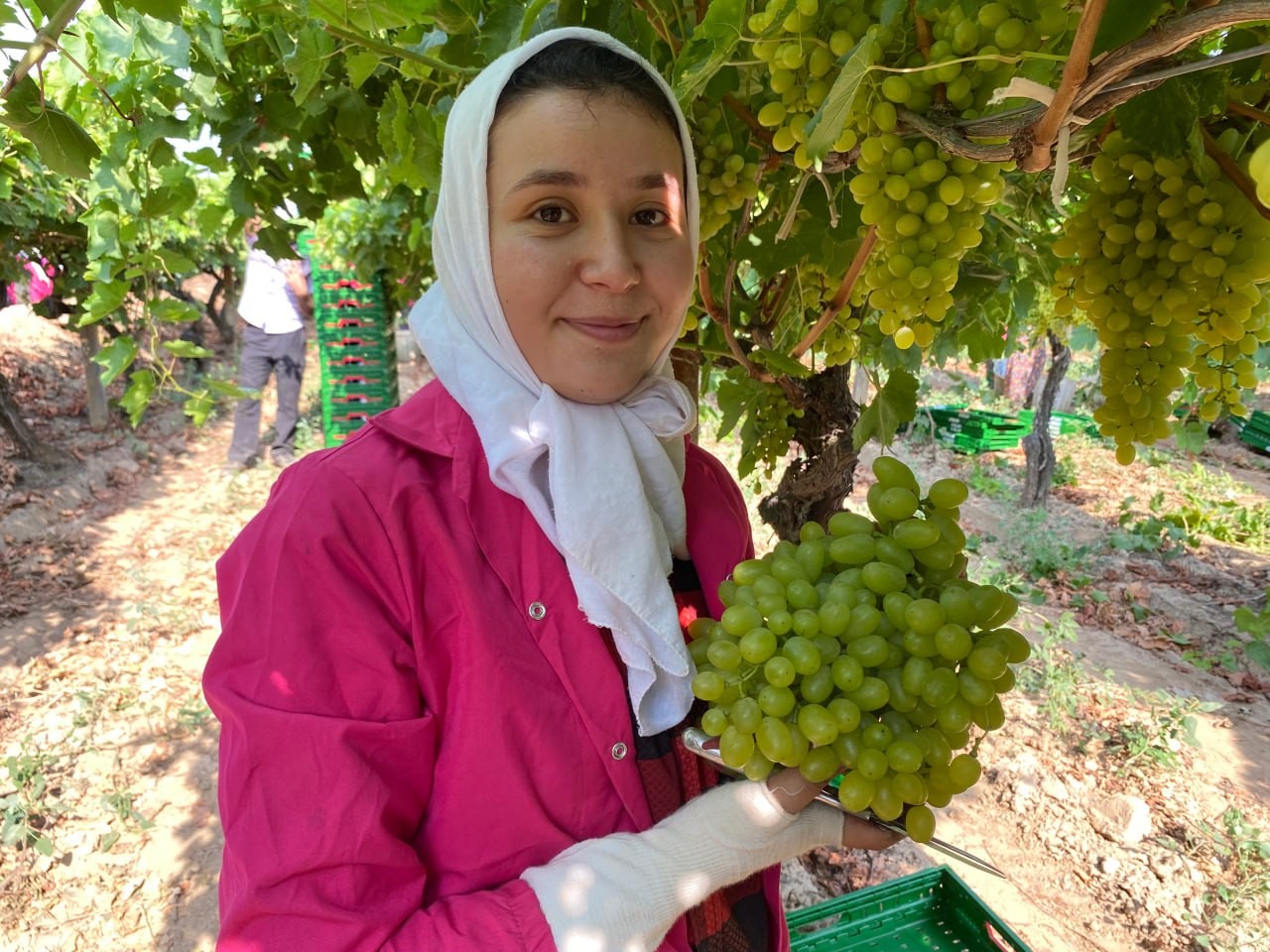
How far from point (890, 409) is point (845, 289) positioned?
47 cm

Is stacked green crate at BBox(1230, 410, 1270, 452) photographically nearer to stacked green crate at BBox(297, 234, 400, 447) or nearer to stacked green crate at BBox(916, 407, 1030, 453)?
stacked green crate at BBox(916, 407, 1030, 453)

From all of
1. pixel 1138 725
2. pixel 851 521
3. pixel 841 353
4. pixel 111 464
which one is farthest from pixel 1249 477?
pixel 111 464

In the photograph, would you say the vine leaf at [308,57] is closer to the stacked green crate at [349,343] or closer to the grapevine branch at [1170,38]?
the grapevine branch at [1170,38]

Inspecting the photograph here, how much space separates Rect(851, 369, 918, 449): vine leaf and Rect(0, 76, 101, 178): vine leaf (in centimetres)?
175

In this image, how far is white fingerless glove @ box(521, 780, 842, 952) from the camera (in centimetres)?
105

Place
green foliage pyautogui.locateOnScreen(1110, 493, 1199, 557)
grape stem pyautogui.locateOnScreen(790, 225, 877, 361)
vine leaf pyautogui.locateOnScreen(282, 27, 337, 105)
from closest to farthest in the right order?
1. grape stem pyautogui.locateOnScreen(790, 225, 877, 361)
2. vine leaf pyautogui.locateOnScreen(282, 27, 337, 105)
3. green foliage pyautogui.locateOnScreen(1110, 493, 1199, 557)

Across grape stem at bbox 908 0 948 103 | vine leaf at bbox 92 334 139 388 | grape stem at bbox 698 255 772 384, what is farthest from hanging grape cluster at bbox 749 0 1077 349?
vine leaf at bbox 92 334 139 388

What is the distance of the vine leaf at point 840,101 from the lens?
2.94 ft

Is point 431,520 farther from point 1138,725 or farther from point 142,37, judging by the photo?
point 1138,725

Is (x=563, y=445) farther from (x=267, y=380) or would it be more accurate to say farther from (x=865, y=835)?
(x=267, y=380)

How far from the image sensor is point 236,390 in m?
2.91

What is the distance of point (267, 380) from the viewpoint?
7914mm

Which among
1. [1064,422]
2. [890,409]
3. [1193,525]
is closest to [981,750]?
[890,409]

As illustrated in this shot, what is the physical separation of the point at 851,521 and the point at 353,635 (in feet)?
2.34
